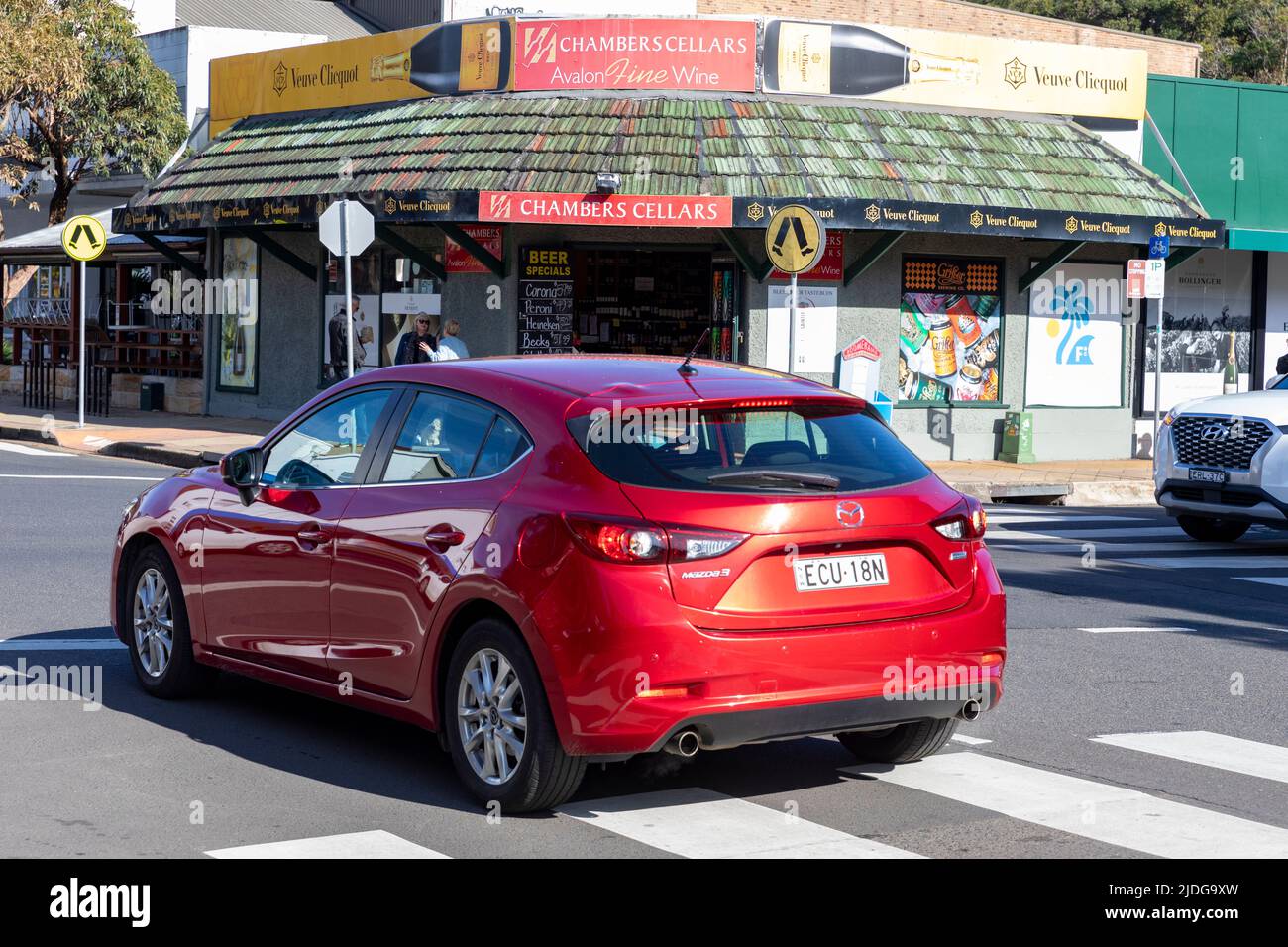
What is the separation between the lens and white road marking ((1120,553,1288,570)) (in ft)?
46.2

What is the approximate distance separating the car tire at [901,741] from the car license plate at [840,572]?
86 cm

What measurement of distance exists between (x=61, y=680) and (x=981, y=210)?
628 inches

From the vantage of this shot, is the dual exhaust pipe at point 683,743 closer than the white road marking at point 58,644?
Yes

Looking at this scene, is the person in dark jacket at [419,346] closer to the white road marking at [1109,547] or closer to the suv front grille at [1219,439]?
the white road marking at [1109,547]

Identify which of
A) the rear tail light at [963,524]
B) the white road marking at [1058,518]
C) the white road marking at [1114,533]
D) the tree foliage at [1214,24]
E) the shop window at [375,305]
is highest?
the tree foliage at [1214,24]

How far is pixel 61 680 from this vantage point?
8.29 m

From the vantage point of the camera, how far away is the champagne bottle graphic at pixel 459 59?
2327 cm

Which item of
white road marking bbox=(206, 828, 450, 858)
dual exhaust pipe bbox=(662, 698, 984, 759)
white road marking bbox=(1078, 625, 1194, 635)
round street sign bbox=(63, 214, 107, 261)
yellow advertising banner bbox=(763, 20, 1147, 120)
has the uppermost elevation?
yellow advertising banner bbox=(763, 20, 1147, 120)

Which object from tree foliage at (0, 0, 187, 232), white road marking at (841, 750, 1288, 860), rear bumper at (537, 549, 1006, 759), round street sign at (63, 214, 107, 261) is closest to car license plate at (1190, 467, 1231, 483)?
white road marking at (841, 750, 1288, 860)

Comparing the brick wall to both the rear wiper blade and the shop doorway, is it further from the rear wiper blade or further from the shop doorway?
the rear wiper blade

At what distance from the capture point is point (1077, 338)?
80.3 feet

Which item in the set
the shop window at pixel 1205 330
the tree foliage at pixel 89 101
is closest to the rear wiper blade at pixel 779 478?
the shop window at pixel 1205 330

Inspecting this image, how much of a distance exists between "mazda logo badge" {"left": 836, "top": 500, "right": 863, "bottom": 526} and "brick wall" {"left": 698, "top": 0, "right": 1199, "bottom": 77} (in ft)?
113
